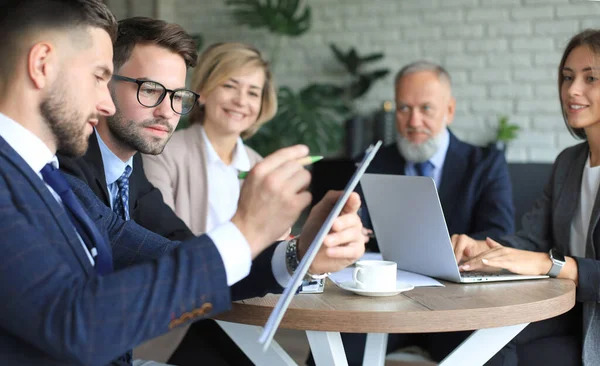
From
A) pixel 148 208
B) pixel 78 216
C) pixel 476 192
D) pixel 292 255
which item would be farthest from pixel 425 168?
pixel 78 216

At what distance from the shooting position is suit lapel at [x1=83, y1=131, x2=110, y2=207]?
1671 millimetres

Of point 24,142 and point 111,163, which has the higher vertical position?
point 24,142

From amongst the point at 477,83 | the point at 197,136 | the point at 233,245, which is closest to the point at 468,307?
the point at 233,245

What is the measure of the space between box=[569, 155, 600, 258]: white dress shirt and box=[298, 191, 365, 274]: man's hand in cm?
121

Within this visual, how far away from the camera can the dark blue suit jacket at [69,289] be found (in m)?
0.88

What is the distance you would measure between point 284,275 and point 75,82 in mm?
480

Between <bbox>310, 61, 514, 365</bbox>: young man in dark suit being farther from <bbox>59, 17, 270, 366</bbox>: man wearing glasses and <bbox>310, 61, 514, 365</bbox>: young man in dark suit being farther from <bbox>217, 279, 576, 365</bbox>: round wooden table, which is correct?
<bbox>59, 17, 270, 366</bbox>: man wearing glasses

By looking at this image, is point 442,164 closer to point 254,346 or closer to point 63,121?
point 254,346

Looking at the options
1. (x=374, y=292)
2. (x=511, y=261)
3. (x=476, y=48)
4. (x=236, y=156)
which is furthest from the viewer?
(x=476, y=48)

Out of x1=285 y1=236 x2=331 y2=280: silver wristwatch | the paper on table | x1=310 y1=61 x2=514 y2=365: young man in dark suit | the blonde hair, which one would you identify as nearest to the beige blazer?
the blonde hair

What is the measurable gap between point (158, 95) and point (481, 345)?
102cm

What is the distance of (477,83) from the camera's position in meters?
4.77

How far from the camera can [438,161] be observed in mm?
2918

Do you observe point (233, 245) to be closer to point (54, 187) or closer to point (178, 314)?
point (178, 314)
